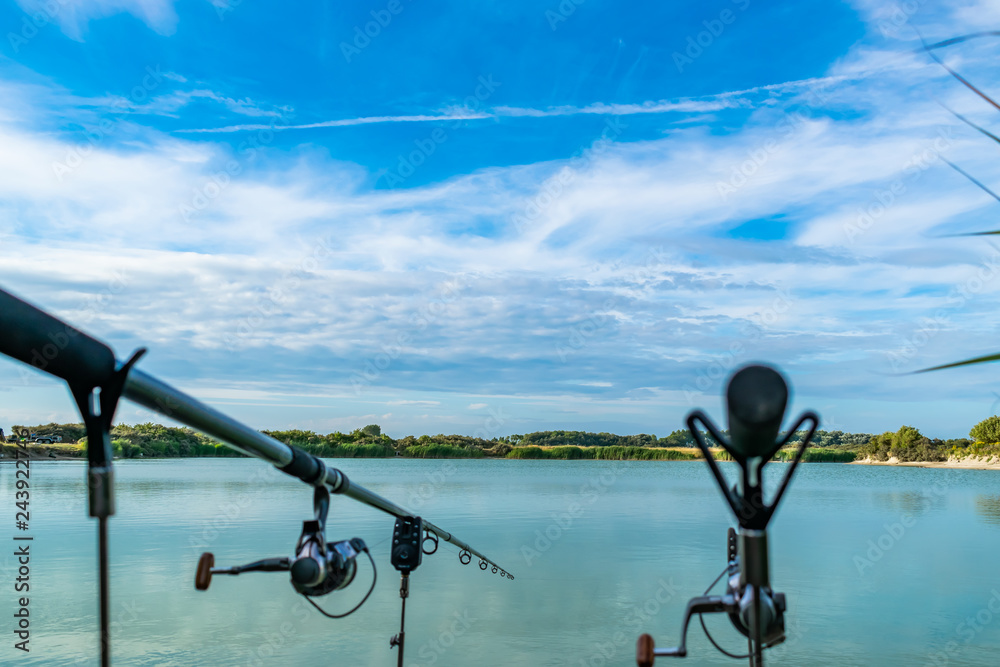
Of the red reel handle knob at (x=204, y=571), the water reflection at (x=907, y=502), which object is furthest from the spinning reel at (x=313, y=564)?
the water reflection at (x=907, y=502)

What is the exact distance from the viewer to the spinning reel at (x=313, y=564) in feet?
5.88

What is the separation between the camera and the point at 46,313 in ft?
2.75

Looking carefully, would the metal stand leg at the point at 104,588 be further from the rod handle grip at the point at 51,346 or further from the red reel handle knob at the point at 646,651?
the red reel handle knob at the point at 646,651

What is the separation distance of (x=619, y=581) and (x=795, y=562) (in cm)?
512

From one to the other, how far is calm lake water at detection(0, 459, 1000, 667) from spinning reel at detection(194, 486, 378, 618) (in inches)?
377

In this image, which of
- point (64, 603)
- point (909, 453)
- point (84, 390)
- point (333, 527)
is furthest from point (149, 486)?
point (909, 453)

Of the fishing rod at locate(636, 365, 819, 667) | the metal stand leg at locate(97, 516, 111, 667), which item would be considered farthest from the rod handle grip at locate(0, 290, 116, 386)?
Answer: the fishing rod at locate(636, 365, 819, 667)

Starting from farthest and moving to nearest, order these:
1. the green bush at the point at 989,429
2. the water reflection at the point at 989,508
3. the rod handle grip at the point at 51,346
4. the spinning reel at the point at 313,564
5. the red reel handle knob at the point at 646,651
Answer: the green bush at the point at 989,429, the water reflection at the point at 989,508, the spinning reel at the point at 313,564, the red reel handle knob at the point at 646,651, the rod handle grip at the point at 51,346

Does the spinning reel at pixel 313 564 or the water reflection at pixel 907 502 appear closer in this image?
the spinning reel at pixel 313 564

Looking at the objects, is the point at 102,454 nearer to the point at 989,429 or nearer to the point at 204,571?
the point at 204,571

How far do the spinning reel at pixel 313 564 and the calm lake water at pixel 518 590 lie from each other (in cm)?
957

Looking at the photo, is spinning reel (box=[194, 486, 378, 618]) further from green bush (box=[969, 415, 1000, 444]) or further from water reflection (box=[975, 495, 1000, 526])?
green bush (box=[969, 415, 1000, 444])

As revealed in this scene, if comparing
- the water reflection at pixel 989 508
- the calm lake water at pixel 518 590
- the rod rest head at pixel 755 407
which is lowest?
the calm lake water at pixel 518 590

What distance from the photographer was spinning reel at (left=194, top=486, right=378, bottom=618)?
70.5 inches
